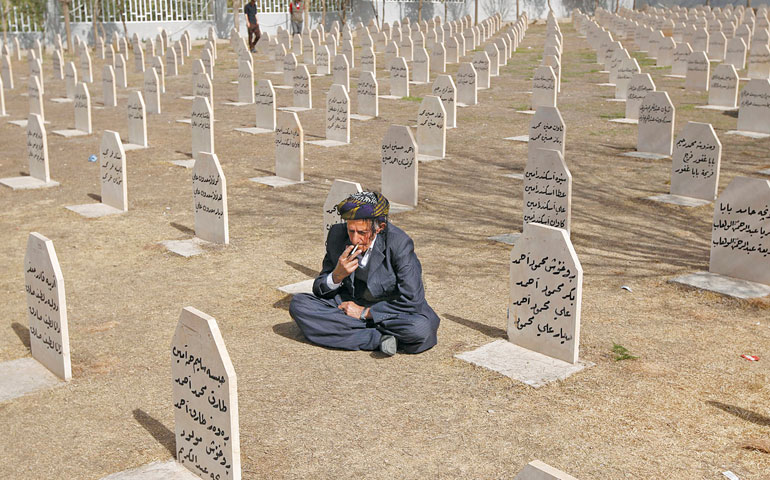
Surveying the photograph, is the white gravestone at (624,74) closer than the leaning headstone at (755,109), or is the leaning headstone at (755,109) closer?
the leaning headstone at (755,109)

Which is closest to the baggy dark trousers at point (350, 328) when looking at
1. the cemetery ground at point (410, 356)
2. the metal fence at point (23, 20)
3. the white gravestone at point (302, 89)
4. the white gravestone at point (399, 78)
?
the cemetery ground at point (410, 356)

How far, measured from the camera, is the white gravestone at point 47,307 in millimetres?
4989

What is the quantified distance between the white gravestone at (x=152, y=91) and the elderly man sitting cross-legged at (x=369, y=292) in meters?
12.4

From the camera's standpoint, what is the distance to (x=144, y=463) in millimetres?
4215

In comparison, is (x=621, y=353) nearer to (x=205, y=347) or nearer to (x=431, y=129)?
(x=205, y=347)

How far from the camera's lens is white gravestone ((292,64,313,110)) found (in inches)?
672

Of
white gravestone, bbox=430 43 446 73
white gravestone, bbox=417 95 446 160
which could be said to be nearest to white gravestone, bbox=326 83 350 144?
white gravestone, bbox=417 95 446 160

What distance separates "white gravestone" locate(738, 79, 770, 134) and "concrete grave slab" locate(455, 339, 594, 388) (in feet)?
31.3

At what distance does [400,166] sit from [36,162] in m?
4.74

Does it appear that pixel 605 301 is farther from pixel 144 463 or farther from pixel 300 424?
pixel 144 463

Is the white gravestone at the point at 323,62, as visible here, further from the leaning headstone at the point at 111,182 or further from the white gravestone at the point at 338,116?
the leaning headstone at the point at 111,182

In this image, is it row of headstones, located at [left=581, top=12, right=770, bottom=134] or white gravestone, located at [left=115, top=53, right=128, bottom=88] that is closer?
row of headstones, located at [left=581, top=12, right=770, bottom=134]

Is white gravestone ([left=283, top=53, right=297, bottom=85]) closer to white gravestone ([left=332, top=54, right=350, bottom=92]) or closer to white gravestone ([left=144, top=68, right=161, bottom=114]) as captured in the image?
white gravestone ([left=332, top=54, right=350, bottom=92])

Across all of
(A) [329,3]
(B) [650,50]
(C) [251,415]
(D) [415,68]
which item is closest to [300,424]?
(C) [251,415]
